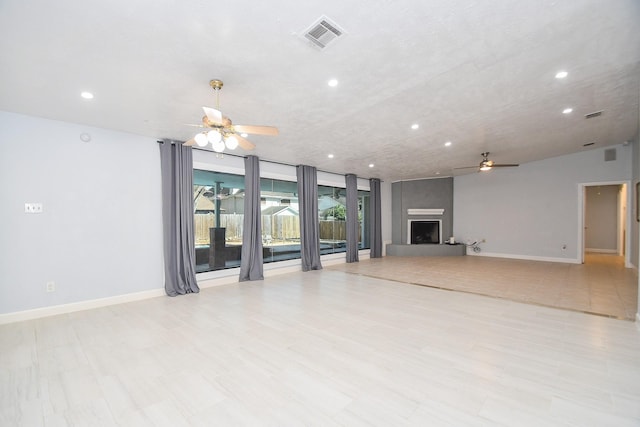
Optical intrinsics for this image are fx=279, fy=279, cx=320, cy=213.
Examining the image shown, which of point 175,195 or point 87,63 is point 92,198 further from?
point 87,63

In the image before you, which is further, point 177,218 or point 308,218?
point 308,218

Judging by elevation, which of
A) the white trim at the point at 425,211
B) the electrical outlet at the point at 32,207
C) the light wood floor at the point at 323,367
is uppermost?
the electrical outlet at the point at 32,207

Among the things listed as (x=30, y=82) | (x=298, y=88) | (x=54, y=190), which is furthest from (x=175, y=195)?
(x=298, y=88)

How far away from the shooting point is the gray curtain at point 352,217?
8.79 metres

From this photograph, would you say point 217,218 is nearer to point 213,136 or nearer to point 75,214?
point 75,214

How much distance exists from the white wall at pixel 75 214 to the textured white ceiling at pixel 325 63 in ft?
1.26

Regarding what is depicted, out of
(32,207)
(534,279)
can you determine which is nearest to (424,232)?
(534,279)

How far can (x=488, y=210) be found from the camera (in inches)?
367

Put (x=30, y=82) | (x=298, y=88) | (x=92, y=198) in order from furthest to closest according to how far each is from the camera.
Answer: (x=92, y=198)
(x=298, y=88)
(x=30, y=82)

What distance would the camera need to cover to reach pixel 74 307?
13.7ft

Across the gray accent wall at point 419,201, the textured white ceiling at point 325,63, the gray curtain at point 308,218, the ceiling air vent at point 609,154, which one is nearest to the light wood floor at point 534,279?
the gray curtain at point 308,218

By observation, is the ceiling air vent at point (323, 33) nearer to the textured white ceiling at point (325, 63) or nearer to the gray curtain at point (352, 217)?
the textured white ceiling at point (325, 63)

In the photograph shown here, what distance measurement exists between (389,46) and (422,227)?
8.88m

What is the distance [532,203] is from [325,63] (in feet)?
28.5
